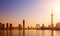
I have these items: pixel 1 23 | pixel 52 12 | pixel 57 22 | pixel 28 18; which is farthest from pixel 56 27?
pixel 1 23

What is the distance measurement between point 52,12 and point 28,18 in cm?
80

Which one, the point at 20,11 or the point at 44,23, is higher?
the point at 20,11

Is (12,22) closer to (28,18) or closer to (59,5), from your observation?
(28,18)

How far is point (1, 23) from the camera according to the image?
533 centimetres

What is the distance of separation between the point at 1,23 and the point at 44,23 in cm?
144

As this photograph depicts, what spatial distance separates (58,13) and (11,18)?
150cm

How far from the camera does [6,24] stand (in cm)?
550

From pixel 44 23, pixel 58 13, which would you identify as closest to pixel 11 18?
pixel 44 23

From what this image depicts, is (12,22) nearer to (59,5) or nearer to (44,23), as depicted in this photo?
(44,23)

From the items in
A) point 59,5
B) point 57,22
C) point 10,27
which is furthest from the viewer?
point 10,27

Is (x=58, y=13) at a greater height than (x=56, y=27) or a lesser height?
greater

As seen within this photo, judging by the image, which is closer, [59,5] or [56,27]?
[59,5]

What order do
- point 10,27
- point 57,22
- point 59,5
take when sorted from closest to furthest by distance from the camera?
point 59,5, point 57,22, point 10,27

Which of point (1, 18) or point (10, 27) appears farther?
point (10, 27)
